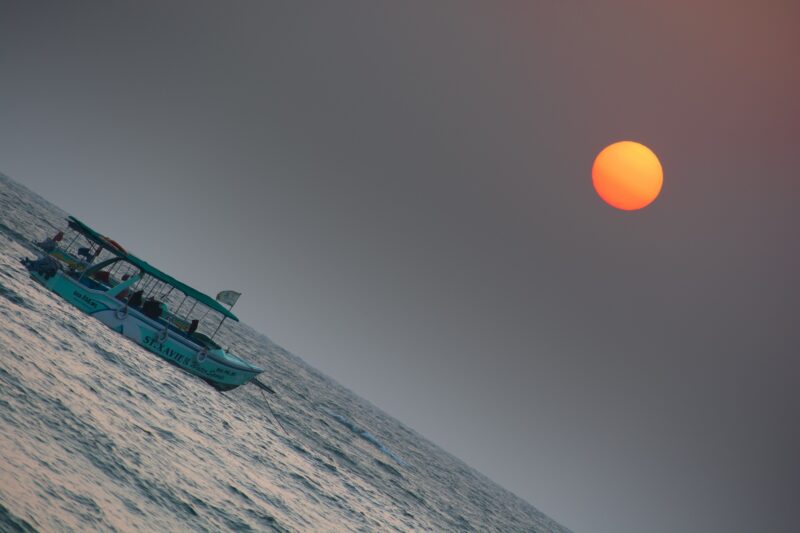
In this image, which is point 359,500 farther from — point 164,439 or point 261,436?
point 164,439

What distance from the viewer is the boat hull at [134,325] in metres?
Answer: 27.0

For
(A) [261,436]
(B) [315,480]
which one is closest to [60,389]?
(B) [315,480]

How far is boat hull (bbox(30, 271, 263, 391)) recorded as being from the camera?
A: 88.5 feet

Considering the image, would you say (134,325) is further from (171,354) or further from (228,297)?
(228,297)

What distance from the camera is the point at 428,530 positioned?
27.9m

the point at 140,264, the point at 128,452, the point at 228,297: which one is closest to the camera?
the point at 128,452

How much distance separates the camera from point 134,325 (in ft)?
89.0

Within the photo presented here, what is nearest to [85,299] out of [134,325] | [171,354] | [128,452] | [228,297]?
[134,325]

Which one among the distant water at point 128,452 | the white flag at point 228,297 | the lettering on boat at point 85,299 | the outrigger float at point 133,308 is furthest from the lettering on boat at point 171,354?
the white flag at point 228,297

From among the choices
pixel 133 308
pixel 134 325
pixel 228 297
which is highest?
pixel 228 297

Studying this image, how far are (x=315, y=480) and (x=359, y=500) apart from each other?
9.65ft

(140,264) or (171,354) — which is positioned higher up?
(140,264)

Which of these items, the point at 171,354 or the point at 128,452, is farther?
the point at 171,354

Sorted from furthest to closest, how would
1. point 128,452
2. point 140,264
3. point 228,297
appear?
point 228,297 < point 140,264 < point 128,452
